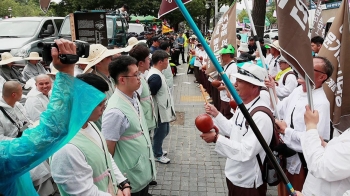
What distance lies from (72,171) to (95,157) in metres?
0.19

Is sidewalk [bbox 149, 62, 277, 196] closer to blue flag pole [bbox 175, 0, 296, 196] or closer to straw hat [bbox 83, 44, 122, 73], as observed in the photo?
straw hat [bbox 83, 44, 122, 73]

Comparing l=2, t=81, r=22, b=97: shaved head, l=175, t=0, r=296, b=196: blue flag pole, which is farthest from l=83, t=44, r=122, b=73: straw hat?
l=175, t=0, r=296, b=196: blue flag pole

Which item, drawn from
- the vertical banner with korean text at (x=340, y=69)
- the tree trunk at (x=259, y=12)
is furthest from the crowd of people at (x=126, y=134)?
the tree trunk at (x=259, y=12)

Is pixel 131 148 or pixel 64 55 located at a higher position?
pixel 64 55

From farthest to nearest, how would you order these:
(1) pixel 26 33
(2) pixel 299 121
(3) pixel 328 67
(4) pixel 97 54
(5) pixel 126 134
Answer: (1) pixel 26 33, (4) pixel 97 54, (2) pixel 299 121, (5) pixel 126 134, (3) pixel 328 67

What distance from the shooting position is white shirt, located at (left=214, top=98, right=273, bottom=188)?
8.86ft

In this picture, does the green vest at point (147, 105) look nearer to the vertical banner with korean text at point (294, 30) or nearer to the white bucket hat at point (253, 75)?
the white bucket hat at point (253, 75)

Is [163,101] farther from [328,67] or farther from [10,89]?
[328,67]

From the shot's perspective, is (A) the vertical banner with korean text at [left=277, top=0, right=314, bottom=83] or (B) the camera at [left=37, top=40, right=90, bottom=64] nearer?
(B) the camera at [left=37, top=40, right=90, bottom=64]

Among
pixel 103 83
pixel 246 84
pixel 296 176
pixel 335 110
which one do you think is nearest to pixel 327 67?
pixel 335 110

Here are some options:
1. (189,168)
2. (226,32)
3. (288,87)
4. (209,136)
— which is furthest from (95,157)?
(226,32)

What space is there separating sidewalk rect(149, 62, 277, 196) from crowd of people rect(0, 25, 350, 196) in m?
0.97

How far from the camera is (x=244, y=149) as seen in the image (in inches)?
107

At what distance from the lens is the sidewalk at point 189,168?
4.66 metres
